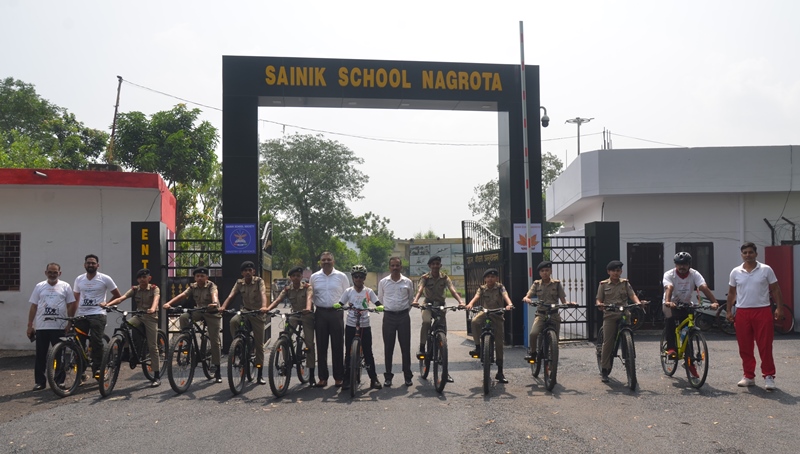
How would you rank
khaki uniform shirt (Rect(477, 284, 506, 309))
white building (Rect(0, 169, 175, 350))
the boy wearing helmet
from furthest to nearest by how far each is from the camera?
white building (Rect(0, 169, 175, 350))
khaki uniform shirt (Rect(477, 284, 506, 309))
the boy wearing helmet

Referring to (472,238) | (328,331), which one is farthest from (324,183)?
(328,331)

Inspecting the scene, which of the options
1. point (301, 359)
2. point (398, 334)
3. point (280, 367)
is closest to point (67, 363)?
point (280, 367)

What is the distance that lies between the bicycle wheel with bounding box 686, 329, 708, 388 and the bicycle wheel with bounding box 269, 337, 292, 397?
515cm

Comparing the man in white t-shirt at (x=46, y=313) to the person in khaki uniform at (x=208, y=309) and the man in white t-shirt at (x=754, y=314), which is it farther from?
the man in white t-shirt at (x=754, y=314)

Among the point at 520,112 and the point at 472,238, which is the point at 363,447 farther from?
the point at 472,238

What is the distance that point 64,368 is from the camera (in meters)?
9.71

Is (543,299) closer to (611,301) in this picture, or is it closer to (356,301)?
(611,301)

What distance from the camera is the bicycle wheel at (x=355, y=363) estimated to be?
9320 mm

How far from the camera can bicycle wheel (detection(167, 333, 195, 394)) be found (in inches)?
379

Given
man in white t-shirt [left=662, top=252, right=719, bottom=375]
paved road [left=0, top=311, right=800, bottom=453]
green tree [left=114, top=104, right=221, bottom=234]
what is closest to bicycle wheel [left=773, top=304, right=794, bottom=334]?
paved road [left=0, top=311, right=800, bottom=453]

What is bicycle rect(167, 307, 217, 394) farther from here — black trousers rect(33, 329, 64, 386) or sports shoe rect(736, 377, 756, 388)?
sports shoe rect(736, 377, 756, 388)

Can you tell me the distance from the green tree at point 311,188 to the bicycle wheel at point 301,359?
45.6 meters

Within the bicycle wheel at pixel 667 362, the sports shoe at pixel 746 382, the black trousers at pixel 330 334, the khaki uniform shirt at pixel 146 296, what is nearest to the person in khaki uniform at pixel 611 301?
the bicycle wheel at pixel 667 362

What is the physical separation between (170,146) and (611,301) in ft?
85.1
